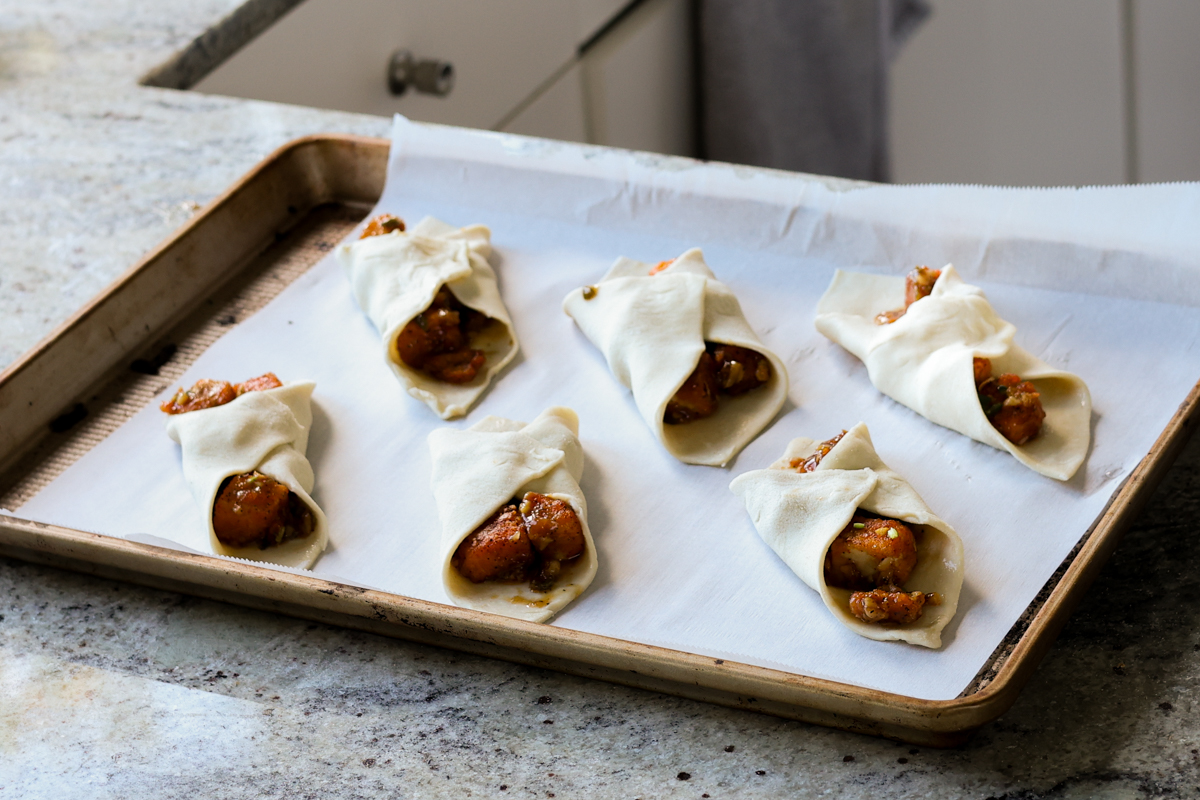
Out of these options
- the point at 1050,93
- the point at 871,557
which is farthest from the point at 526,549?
the point at 1050,93

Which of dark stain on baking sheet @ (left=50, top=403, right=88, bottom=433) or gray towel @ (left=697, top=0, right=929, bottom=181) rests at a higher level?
dark stain on baking sheet @ (left=50, top=403, right=88, bottom=433)

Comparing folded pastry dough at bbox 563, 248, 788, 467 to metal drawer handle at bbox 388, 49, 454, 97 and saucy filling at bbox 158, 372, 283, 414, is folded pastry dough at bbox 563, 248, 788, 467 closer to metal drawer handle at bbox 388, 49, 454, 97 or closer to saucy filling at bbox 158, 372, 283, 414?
saucy filling at bbox 158, 372, 283, 414

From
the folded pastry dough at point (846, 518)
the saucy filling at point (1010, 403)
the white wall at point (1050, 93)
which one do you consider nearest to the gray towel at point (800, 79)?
the white wall at point (1050, 93)

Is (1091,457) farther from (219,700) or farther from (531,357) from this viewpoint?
(219,700)

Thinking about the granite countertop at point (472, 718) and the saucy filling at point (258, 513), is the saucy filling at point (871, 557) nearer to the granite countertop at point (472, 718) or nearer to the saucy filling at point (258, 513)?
the granite countertop at point (472, 718)

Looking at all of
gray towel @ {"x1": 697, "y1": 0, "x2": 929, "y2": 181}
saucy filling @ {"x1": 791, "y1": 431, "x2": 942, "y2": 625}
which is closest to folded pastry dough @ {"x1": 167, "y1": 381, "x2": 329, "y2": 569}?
saucy filling @ {"x1": 791, "y1": 431, "x2": 942, "y2": 625}

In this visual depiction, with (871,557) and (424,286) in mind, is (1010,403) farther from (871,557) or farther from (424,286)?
(424,286)
